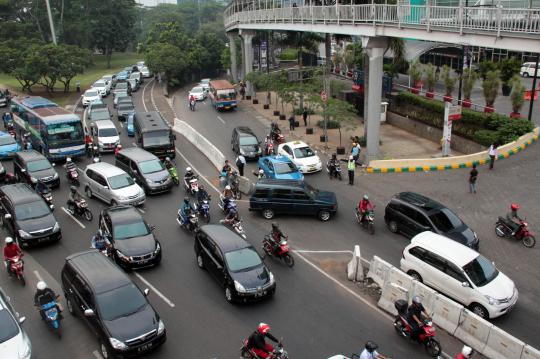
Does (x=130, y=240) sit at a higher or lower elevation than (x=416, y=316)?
higher

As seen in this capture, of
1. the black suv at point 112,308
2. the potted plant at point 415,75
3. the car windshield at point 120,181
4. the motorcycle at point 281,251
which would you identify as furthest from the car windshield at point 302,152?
the potted plant at point 415,75

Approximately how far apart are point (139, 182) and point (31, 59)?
33.6m

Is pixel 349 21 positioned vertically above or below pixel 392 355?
above

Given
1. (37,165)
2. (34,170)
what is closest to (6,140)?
(37,165)

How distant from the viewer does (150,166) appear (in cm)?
2353

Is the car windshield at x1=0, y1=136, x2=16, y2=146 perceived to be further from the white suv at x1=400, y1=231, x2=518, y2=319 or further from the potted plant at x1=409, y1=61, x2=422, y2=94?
the potted plant at x1=409, y1=61, x2=422, y2=94

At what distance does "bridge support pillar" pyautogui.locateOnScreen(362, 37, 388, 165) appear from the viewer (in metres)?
26.1

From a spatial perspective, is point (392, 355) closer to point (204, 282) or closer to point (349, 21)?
point (204, 282)

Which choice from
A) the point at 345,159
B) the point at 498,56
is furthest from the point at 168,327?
the point at 498,56

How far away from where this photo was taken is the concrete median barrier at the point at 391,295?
13.8 meters

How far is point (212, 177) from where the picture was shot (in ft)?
85.8

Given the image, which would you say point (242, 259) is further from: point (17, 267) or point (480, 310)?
point (17, 267)

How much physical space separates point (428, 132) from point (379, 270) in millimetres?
19490

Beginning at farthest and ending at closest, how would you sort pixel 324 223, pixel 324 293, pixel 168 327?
pixel 324 223 < pixel 324 293 < pixel 168 327
